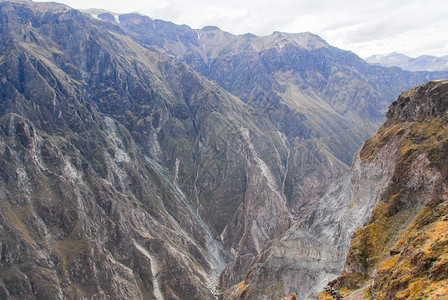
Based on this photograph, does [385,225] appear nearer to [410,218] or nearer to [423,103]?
[410,218]

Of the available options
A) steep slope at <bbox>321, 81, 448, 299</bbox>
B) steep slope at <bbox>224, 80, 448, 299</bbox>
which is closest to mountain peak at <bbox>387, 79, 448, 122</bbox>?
steep slope at <bbox>321, 81, 448, 299</bbox>

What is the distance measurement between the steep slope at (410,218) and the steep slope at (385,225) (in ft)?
0.35

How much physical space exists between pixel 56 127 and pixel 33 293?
352 feet

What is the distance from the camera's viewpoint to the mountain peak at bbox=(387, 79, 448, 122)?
66.4 metres

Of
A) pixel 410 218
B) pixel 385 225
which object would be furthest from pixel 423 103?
pixel 385 225

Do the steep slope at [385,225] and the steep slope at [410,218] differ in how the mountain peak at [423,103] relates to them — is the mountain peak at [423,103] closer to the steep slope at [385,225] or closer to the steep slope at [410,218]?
the steep slope at [410,218]

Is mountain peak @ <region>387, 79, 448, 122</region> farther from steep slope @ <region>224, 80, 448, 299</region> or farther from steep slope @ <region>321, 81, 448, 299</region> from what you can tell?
steep slope @ <region>224, 80, 448, 299</region>

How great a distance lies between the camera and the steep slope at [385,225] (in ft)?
118

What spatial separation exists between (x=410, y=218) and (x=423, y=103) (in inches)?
1067

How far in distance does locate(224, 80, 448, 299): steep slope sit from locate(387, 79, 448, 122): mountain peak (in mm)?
184

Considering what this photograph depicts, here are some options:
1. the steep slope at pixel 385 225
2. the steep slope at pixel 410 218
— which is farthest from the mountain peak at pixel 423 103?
the steep slope at pixel 385 225

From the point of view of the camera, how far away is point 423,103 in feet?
231

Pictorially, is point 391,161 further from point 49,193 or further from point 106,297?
point 49,193

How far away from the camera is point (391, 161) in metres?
70.0
